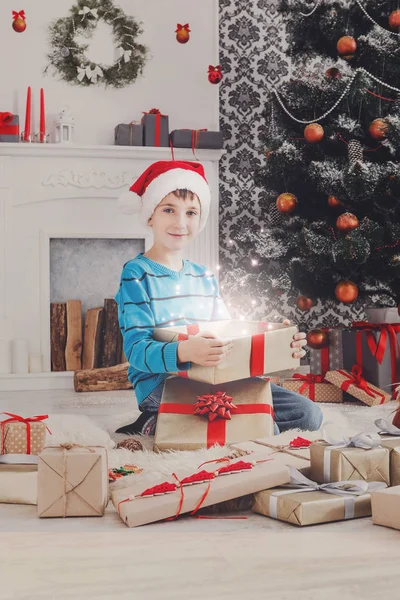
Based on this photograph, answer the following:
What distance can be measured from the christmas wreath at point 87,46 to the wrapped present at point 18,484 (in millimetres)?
3029

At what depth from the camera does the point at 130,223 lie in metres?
4.09

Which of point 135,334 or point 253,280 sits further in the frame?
point 253,280

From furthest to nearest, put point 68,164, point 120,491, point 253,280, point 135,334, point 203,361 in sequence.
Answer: point 68,164, point 253,280, point 135,334, point 203,361, point 120,491

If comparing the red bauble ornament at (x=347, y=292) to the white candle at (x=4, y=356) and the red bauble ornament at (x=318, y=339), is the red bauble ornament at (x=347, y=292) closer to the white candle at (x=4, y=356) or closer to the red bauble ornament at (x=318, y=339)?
the red bauble ornament at (x=318, y=339)

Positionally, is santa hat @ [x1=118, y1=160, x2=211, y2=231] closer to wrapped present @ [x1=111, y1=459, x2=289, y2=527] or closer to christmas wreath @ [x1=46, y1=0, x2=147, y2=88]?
wrapped present @ [x1=111, y1=459, x2=289, y2=527]

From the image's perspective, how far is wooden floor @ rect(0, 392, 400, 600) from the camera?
107 cm

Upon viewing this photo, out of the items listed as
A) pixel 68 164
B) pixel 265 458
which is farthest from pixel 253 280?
pixel 265 458

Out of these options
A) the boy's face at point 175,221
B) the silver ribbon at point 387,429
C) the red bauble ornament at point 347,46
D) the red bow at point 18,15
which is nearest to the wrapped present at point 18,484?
the silver ribbon at point 387,429

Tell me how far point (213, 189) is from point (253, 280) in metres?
0.76

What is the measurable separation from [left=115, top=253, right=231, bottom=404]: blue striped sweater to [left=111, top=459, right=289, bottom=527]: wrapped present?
526 mm

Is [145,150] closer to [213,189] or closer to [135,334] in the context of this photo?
[213,189]

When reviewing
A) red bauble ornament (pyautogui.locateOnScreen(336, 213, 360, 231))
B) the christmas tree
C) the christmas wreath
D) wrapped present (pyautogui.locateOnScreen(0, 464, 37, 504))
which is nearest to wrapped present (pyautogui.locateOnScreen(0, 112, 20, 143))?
the christmas wreath

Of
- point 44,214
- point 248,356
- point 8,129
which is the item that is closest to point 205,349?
point 248,356

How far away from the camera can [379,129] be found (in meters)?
3.19
